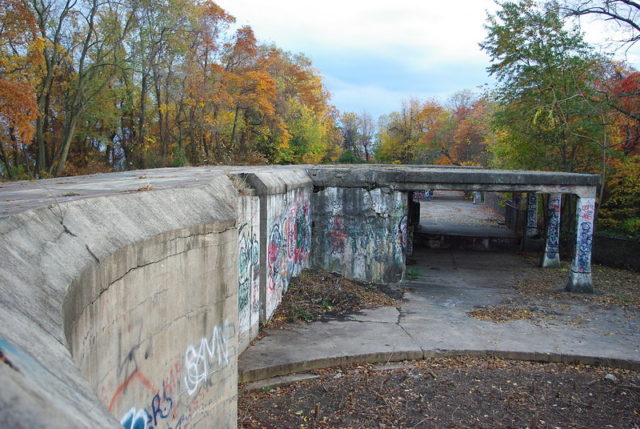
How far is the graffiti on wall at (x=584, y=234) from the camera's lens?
1210cm

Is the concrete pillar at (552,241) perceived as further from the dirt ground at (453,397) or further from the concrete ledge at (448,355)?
the dirt ground at (453,397)

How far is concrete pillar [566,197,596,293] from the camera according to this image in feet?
39.8

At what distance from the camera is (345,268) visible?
12148 millimetres

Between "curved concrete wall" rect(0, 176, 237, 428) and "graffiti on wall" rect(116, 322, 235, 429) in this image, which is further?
"graffiti on wall" rect(116, 322, 235, 429)

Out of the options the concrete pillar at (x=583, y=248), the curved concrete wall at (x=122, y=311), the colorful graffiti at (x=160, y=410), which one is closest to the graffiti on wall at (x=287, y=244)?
the curved concrete wall at (x=122, y=311)

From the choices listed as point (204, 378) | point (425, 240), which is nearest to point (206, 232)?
point (204, 378)

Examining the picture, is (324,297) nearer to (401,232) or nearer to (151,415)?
(401,232)

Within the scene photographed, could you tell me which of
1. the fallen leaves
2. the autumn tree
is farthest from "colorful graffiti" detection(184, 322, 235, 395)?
the autumn tree

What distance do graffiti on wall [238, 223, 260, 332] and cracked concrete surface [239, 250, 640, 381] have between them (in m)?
0.55

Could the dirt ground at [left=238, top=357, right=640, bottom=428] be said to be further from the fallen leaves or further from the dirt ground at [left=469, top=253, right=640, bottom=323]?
the dirt ground at [left=469, top=253, right=640, bottom=323]

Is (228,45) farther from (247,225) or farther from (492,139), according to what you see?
(247,225)

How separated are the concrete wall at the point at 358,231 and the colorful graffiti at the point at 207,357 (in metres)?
7.56

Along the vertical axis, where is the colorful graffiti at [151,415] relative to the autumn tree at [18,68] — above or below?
below

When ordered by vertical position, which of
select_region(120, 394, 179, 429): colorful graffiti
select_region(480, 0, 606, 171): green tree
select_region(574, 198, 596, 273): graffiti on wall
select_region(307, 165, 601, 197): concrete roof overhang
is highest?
select_region(480, 0, 606, 171): green tree
